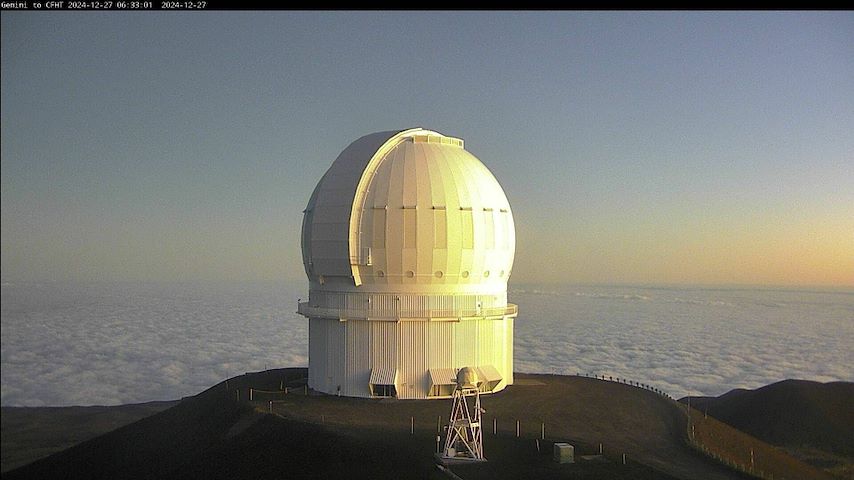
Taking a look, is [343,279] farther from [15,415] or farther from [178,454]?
[15,415]

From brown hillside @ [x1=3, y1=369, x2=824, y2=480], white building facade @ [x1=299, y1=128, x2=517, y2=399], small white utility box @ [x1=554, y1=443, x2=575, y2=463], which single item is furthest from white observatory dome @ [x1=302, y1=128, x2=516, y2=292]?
small white utility box @ [x1=554, y1=443, x2=575, y2=463]

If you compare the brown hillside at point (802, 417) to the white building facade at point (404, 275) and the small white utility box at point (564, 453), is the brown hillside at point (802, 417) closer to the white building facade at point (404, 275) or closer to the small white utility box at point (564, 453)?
the white building facade at point (404, 275)

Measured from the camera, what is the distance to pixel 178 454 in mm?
28562

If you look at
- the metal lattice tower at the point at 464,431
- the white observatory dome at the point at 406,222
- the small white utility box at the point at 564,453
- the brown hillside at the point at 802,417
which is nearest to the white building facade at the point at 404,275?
the white observatory dome at the point at 406,222

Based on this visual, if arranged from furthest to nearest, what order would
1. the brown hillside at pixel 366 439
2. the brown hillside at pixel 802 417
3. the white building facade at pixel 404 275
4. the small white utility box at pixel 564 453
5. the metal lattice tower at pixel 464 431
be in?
the brown hillside at pixel 802 417, the white building facade at pixel 404 275, the metal lattice tower at pixel 464 431, the small white utility box at pixel 564 453, the brown hillside at pixel 366 439

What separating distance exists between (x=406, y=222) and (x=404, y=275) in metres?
2.35

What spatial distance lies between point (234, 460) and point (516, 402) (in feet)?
43.0

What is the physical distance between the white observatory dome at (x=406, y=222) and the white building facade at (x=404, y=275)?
4cm

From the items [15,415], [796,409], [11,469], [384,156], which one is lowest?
[796,409]

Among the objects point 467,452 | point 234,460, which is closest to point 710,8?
point 467,452

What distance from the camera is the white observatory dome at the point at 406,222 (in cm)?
3541

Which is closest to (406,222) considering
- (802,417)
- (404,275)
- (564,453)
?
(404,275)

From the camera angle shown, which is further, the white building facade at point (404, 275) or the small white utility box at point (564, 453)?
the white building facade at point (404, 275)

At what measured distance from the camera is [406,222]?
116ft
